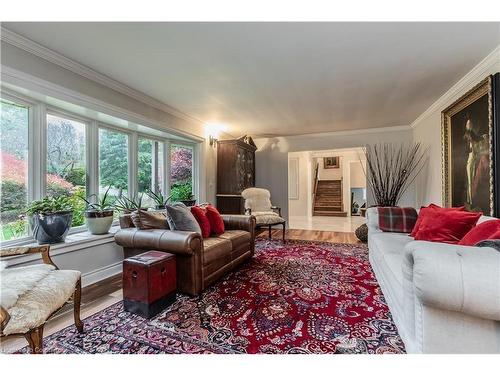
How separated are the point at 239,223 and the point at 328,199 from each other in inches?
251

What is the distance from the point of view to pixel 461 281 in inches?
39.6

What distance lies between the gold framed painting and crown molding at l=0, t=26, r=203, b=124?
3707 millimetres

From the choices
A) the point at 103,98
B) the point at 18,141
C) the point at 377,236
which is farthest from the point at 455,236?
the point at 18,141

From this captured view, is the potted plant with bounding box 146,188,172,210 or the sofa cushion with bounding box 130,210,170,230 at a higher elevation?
the potted plant with bounding box 146,188,172,210

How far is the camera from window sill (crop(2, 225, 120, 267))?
197 cm

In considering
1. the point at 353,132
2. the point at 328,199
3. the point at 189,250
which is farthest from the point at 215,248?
the point at 328,199

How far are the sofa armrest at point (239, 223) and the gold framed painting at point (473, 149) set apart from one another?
8.15ft

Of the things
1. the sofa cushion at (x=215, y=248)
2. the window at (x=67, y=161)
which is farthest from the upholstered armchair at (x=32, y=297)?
the window at (x=67, y=161)

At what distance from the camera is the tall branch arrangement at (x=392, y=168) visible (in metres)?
4.44

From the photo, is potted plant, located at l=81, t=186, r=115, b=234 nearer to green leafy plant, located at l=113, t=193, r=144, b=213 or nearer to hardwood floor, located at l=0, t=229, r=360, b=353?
green leafy plant, located at l=113, t=193, r=144, b=213

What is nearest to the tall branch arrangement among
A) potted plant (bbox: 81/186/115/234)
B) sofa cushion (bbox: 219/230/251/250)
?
sofa cushion (bbox: 219/230/251/250)
